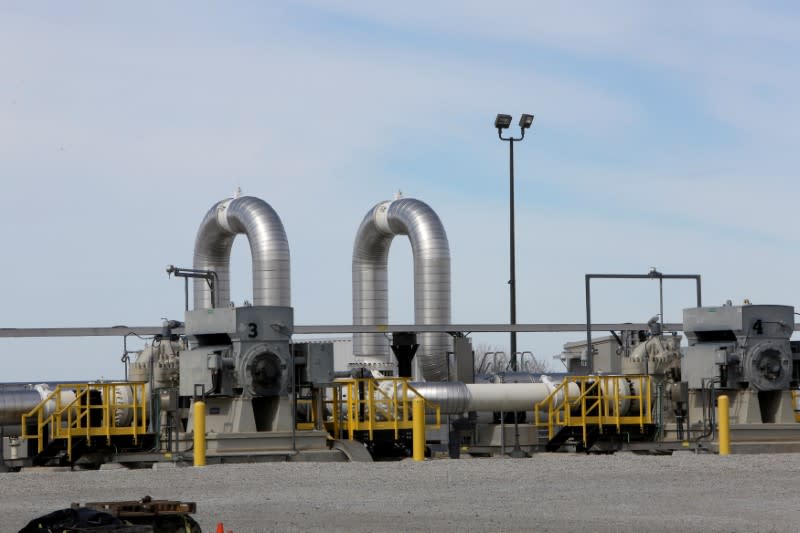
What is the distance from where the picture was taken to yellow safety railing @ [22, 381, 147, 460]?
2531 cm

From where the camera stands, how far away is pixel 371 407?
2589cm

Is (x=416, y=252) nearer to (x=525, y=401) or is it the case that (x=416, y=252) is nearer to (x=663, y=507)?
(x=525, y=401)

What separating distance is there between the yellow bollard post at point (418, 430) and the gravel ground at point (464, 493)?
4.62 ft

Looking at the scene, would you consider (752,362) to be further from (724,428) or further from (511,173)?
(511,173)

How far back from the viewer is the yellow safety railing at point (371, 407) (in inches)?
1025

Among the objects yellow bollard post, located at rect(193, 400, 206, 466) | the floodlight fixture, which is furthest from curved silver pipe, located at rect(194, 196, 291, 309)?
yellow bollard post, located at rect(193, 400, 206, 466)

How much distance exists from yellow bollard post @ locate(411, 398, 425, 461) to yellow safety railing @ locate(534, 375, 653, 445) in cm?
367

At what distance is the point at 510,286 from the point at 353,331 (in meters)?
6.83

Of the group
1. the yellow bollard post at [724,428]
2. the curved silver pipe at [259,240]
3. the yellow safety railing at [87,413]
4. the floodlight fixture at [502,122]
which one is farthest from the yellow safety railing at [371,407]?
the floodlight fixture at [502,122]

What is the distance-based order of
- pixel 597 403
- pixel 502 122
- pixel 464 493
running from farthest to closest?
pixel 502 122, pixel 597 403, pixel 464 493

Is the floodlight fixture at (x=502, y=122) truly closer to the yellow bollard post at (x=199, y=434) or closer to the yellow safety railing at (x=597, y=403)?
the yellow safety railing at (x=597, y=403)

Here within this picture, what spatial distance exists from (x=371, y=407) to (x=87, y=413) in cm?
533

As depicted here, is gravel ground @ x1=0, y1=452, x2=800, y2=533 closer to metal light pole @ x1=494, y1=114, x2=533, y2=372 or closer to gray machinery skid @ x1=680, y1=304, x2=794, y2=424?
gray machinery skid @ x1=680, y1=304, x2=794, y2=424

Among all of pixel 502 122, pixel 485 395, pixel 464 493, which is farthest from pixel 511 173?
pixel 464 493
